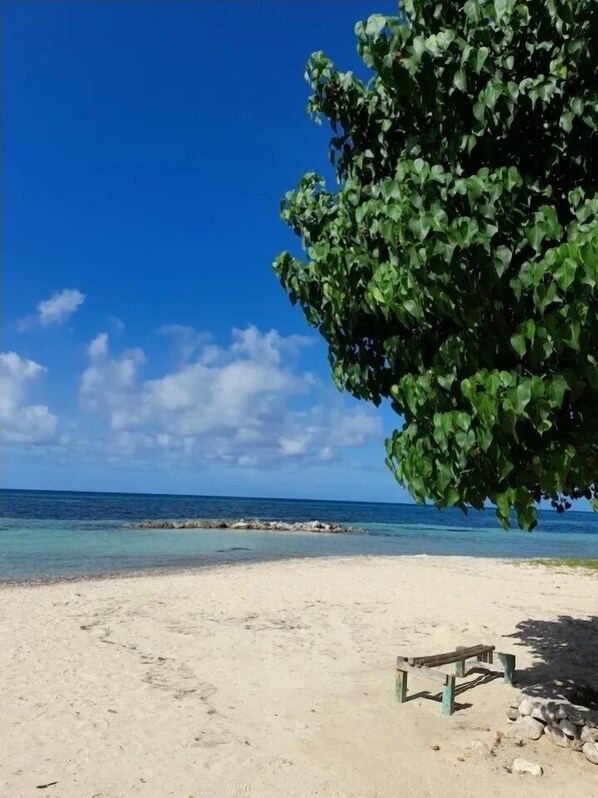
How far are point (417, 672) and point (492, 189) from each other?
5752 millimetres

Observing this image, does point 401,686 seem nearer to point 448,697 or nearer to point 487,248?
point 448,697

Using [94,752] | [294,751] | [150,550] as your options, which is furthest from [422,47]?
[150,550]

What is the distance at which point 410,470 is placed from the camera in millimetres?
5109

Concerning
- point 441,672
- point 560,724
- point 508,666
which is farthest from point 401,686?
point 560,724

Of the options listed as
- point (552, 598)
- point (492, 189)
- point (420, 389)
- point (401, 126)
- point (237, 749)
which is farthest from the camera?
point (552, 598)

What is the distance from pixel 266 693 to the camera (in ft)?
26.7

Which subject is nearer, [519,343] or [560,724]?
[519,343]

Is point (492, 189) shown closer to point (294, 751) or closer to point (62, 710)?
point (294, 751)

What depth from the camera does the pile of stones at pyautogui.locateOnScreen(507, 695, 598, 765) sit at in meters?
6.04

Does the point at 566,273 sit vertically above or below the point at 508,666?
above

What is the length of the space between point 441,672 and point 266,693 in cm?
229

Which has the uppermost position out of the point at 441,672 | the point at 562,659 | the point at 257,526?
the point at 441,672

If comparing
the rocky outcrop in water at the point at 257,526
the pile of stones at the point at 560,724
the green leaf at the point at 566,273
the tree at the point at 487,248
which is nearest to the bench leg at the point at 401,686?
the pile of stones at the point at 560,724

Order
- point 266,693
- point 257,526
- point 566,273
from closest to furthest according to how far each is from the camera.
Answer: point 566,273, point 266,693, point 257,526
